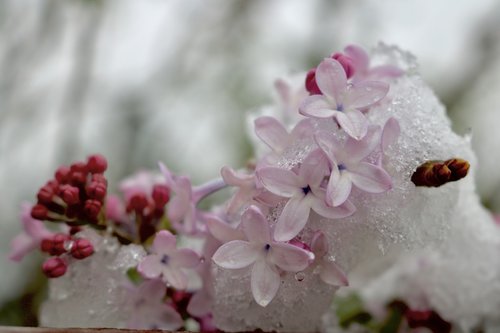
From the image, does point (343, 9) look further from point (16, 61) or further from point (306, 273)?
point (306, 273)

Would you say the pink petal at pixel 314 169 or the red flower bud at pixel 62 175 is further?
the red flower bud at pixel 62 175

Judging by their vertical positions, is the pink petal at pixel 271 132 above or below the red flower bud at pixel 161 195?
above

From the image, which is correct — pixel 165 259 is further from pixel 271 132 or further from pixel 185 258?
pixel 271 132

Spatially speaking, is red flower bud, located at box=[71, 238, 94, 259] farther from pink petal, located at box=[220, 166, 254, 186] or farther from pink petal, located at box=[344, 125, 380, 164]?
pink petal, located at box=[344, 125, 380, 164]

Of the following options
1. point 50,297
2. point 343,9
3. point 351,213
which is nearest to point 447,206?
point 351,213

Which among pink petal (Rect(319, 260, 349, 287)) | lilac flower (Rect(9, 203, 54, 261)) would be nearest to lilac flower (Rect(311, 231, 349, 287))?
pink petal (Rect(319, 260, 349, 287))

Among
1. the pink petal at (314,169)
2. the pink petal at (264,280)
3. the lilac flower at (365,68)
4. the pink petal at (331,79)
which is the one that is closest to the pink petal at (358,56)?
the lilac flower at (365,68)

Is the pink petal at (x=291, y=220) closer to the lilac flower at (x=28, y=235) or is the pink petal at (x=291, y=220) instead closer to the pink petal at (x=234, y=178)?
the pink petal at (x=234, y=178)
